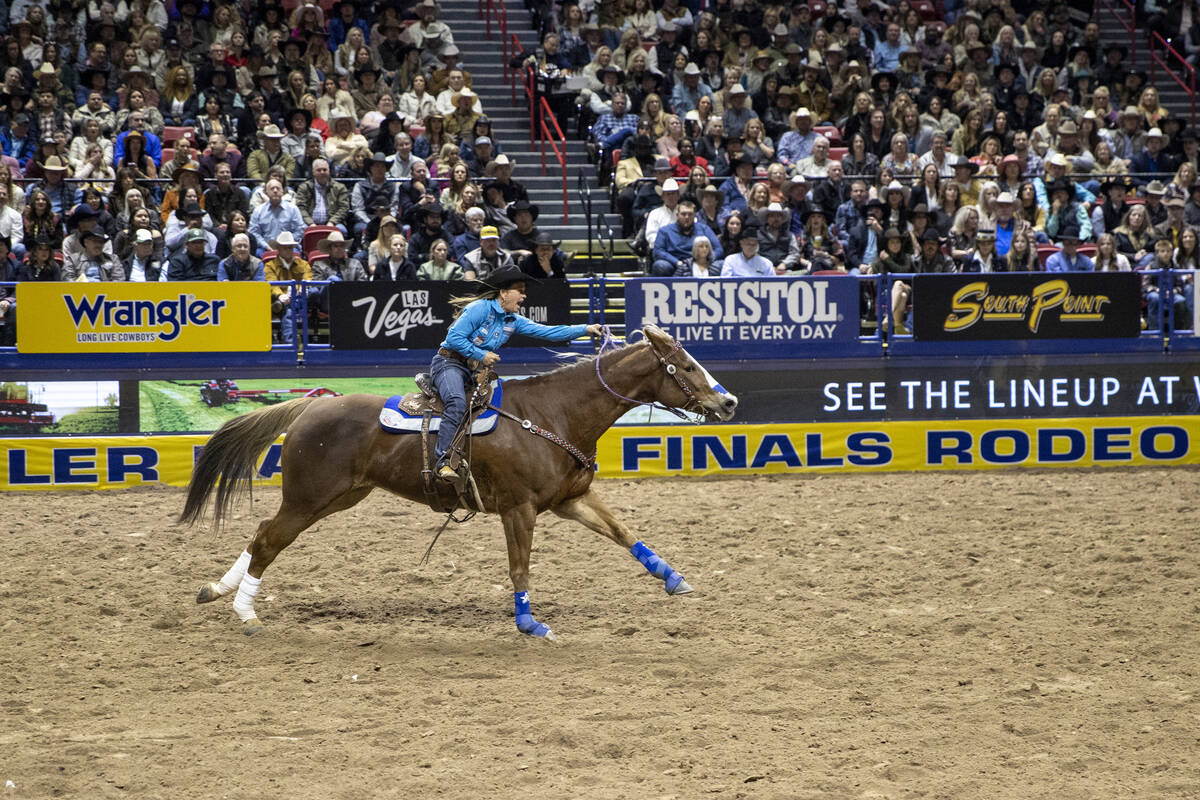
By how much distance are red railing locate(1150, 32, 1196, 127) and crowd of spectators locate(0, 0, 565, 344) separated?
1271 cm

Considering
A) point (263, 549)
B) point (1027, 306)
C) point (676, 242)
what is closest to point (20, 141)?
point (676, 242)

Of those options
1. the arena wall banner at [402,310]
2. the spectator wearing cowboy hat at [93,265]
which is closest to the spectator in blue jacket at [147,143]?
the spectator wearing cowboy hat at [93,265]

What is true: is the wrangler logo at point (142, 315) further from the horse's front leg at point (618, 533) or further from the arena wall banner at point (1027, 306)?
the arena wall banner at point (1027, 306)

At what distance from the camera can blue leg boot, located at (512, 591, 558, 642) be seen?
8688mm

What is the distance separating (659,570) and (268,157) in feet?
34.3

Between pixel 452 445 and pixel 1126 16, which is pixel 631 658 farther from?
pixel 1126 16

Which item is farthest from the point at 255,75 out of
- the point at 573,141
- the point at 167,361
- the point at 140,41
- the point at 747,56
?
the point at 747,56

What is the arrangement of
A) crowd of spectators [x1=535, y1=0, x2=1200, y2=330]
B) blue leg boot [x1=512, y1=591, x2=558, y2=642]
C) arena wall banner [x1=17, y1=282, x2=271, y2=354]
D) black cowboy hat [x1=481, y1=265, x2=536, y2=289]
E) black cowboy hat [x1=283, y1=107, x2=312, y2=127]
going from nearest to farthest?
blue leg boot [x1=512, y1=591, x2=558, y2=642]
black cowboy hat [x1=481, y1=265, x2=536, y2=289]
arena wall banner [x1=17, y1=282, x2=271, y2=354]
crowd of spectators [x1=535, y1=0, x2=1200, y2=330]
black cowboy hat [x1=283, y1=107, x2=312, y2=127]

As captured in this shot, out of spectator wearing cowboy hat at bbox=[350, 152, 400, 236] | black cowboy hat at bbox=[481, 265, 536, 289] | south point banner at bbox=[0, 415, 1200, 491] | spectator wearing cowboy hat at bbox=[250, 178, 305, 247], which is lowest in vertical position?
south point banner at bbox=[0, 415, 1200, 491]

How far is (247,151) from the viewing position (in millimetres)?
17625

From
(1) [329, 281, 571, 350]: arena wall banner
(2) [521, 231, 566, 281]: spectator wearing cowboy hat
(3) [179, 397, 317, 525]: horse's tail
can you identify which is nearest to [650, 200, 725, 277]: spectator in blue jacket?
(2) [521, 231, 566, 281]: spectator wearing cowboy hat

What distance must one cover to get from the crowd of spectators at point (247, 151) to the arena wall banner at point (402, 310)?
0.41m

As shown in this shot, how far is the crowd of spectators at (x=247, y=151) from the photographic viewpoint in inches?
598

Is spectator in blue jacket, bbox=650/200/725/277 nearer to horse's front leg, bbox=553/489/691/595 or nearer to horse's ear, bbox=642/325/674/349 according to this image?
Result: horse's ear, bbox=642/325/674/349
